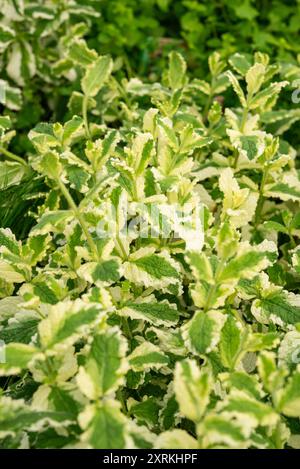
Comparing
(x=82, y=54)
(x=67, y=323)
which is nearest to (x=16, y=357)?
(x=67, y=323)

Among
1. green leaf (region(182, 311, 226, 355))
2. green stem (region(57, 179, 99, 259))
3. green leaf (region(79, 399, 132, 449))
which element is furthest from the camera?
green stem (region(57, 179, 99, 259))

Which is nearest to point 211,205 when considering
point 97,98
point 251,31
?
point 97,98

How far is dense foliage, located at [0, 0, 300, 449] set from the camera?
3.70 ft

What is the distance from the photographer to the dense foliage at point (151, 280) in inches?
44.4

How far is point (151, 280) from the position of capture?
1385 mm

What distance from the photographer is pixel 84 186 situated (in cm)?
160

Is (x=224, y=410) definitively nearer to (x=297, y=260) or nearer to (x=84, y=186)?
(x=297, y=260)

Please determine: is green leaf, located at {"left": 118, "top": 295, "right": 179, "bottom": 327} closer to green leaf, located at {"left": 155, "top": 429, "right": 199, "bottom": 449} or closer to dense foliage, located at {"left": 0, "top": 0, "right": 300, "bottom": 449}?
dense foliage, located at {"left": 0, "top": 0, "right": 300, "bottom": 449}

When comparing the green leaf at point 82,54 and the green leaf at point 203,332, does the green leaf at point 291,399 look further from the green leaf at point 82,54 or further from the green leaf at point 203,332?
the green leaf at point 82,54

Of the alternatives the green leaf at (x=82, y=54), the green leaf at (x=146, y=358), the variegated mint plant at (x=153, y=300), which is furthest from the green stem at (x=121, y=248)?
the green leaf at (x=82, y=54)

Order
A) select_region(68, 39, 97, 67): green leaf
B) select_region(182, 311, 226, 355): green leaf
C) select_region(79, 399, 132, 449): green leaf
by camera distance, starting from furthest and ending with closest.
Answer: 1. select_region(68, 39, 97, 67): green leaf
2. select_region(182, 311, 226, 355): green leaf
3. select_region(79, 399, 132, 449): green leaf

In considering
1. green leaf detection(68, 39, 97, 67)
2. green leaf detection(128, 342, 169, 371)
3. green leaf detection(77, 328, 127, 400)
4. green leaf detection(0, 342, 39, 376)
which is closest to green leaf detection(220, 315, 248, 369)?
green leaf detection(128, 342, 169, 371)

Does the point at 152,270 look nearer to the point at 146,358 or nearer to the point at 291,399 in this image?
the point at 146,358
